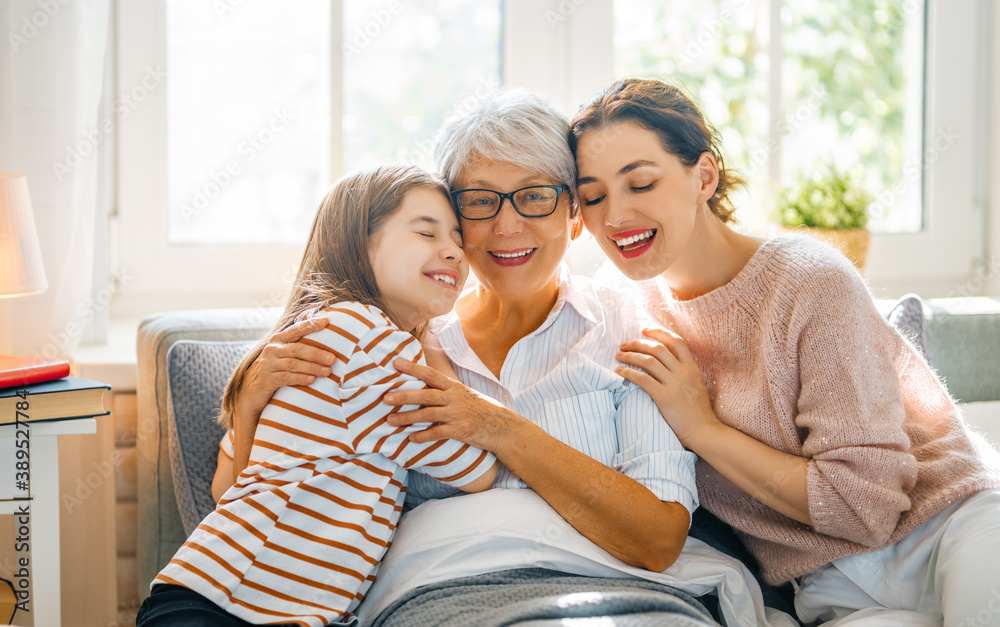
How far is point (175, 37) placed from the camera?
230 cm

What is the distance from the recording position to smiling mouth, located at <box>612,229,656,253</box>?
1.45 metres

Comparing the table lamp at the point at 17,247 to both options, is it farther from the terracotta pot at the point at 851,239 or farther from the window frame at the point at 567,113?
the terracotta pot at the point at 851,239

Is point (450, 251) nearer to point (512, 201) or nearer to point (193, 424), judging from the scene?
point (512, 201)

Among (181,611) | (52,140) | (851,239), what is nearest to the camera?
(181,611)

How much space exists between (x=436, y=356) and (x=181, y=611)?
61cm

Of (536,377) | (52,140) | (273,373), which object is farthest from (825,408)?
(52,140)

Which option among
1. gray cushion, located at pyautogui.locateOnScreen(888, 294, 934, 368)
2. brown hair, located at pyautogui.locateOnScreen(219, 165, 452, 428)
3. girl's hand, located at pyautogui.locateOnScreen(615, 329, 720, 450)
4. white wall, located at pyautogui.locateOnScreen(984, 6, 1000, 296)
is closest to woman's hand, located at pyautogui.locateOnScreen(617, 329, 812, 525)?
girl's hand, located at pyautogui.locateOnScreen(615, 329, 720, 450)

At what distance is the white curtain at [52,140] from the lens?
175cm

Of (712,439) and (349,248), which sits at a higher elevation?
(349,248)

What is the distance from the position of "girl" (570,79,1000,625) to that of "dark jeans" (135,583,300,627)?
75 centimetres

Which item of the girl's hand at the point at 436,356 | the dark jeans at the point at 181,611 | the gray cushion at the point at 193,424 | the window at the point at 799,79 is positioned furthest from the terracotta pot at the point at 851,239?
the dark jeans at the point at 181,611

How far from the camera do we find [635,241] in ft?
4.83

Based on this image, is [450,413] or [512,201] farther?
[512,201]

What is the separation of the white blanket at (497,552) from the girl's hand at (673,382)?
0.81ft
